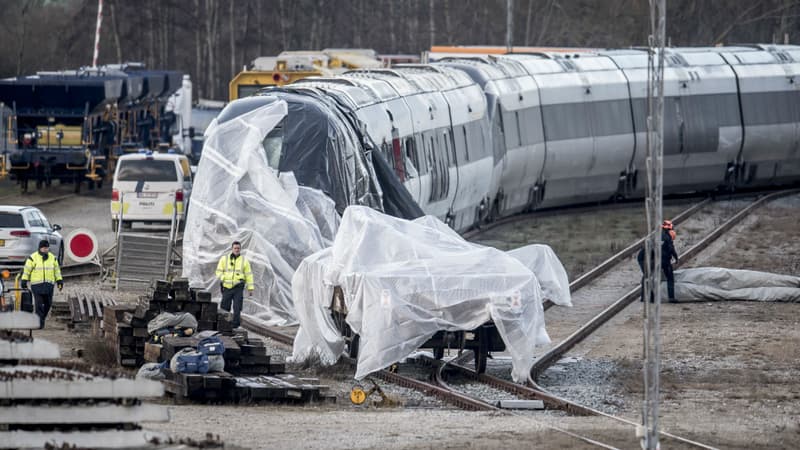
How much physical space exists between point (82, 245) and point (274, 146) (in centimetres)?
377

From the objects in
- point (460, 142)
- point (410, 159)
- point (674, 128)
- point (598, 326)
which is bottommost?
point (598, 326)

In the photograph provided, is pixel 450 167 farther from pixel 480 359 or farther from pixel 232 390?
pixel 232 390

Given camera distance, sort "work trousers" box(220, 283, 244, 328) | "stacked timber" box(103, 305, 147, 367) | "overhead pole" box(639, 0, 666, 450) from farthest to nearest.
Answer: "work trousers" box(220, 283, 244, 328)
"stacked timber" box(103, 305, 147, 367)
"overhead pole" box(639, 0, 666, 450)

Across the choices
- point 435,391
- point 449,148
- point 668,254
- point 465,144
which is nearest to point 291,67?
point 465,144

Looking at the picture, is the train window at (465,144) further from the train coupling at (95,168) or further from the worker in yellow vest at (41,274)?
the train coupling at (95,168)

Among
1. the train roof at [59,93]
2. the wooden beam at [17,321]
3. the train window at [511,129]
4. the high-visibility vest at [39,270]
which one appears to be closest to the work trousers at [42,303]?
the high-visibility vest at [39,270]

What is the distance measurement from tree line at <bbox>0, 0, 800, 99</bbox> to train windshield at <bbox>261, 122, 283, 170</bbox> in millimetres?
44247

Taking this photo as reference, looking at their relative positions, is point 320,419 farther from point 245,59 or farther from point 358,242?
point 245,59

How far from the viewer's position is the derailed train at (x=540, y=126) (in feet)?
89.6

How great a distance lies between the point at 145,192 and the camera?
1351 inches

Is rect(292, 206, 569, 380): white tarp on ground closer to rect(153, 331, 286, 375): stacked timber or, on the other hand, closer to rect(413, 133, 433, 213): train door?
rect(153, 331, 286, 375): stacked timber

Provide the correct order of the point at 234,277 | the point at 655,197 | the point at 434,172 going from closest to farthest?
the point at 655,197 → the point at 234,277 → the point at 434,172

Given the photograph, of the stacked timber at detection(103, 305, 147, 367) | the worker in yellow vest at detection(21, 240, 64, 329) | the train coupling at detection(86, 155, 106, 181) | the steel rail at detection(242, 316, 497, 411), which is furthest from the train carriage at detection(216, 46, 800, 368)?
the train coupling at detection(86, 155, 106, 181)

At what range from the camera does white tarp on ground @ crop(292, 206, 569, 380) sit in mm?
19250
